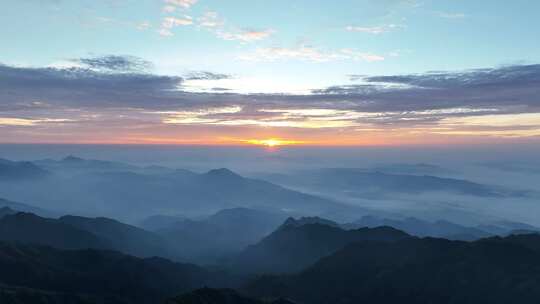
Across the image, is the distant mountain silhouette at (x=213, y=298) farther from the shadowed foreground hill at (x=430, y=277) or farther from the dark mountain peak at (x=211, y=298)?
the shadowed foreground hill at (x=430, y=277)

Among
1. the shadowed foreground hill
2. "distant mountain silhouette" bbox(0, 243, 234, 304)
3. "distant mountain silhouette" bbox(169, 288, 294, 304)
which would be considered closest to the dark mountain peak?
"distant mountain silhouette" bbox(169, 288, 294, 304)

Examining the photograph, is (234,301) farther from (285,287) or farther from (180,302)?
(285,287)

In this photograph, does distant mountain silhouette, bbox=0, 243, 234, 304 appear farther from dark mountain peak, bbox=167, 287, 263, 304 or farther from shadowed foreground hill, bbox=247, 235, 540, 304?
dark mountain peak, bbox=167, 287, 263, 304

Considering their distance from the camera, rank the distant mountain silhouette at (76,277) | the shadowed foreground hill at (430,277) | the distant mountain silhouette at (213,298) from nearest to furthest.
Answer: the distant mountain silhouette at (213,298) → the shadowed foreground hill at (430,277) → the distant mountain silhouette at (76,277)

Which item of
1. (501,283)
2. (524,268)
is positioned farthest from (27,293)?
(524,268)

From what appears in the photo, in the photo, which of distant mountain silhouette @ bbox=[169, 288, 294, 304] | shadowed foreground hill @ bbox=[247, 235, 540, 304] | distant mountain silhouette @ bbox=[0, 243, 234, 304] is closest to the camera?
distant mountain silhouette @ bbox=[169, 288, 294, 304]

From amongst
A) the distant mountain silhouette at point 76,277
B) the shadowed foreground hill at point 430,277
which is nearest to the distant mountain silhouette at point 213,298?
the distant mountain silhouette at point 76,277
